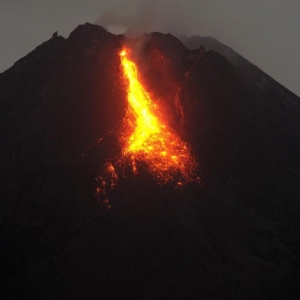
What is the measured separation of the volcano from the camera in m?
25.5

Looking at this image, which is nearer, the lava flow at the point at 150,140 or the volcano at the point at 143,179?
the volcano at the point at 143,179

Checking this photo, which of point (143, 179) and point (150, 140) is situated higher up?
point (150, 140)

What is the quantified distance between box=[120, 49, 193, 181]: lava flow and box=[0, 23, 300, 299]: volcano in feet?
0.73

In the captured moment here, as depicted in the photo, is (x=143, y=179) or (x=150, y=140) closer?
(x=143, y=179)

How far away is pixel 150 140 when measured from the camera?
1528 inches

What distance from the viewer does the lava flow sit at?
117 ft

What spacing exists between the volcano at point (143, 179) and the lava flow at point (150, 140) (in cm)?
22

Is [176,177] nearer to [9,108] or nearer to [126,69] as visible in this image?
[126,69]

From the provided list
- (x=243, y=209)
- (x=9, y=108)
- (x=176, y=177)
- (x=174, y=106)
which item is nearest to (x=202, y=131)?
(x=174, y=106)

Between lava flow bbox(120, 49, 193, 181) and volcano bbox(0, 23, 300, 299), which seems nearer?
volcano bbox(0, 23, 300, 299)

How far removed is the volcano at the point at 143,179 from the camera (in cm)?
2552

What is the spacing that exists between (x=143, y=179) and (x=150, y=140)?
6.36m

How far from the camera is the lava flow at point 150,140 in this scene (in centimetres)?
3562

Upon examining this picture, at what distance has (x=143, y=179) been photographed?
33656mm
